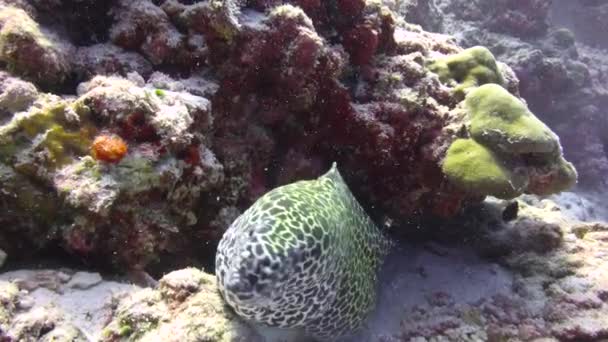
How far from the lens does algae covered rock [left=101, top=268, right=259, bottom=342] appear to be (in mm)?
3273

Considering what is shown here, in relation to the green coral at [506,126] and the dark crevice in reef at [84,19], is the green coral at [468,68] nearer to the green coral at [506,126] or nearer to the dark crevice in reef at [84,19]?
the green coral at [506,126]

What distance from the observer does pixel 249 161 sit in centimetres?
500

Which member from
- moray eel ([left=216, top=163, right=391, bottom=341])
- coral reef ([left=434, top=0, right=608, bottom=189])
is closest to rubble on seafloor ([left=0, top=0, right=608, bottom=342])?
moray eel ([left=216, top=163, right=391, bottom=341])

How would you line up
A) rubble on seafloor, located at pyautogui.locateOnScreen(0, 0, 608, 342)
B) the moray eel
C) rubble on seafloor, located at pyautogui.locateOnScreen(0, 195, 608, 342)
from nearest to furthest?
the moray eel → rubble on seafloor, located at pyautogui.locateOnScreen(0, 195, 608, 342) → rubble on seafloor, located at pyautogui.locateOnScreen(0, 0, 608, 342)

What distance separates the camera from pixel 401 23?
22.6 ft

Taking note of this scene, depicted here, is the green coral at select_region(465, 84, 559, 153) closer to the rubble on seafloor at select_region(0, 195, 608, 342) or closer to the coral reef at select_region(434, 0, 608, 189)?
the rubble on seafloor at select_region(0, 195, 608, 342)

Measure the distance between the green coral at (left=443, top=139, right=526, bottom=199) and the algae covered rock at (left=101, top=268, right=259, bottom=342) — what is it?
9.27 ft

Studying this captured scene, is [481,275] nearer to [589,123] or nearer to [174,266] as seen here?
[174,266]

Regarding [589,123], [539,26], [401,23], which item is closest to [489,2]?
[539,26]

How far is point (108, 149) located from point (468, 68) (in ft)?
15.0

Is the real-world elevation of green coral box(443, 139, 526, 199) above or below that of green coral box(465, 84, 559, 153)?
below

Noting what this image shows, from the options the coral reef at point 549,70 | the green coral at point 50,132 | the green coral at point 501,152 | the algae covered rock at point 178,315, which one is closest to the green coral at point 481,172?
the green coral at point 501,152

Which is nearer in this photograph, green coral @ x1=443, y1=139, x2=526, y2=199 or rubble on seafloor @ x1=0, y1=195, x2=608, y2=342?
rubble on seafloor @ x1=0, y1=195, x2=608, y2=342

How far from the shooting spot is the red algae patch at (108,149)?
347cm
